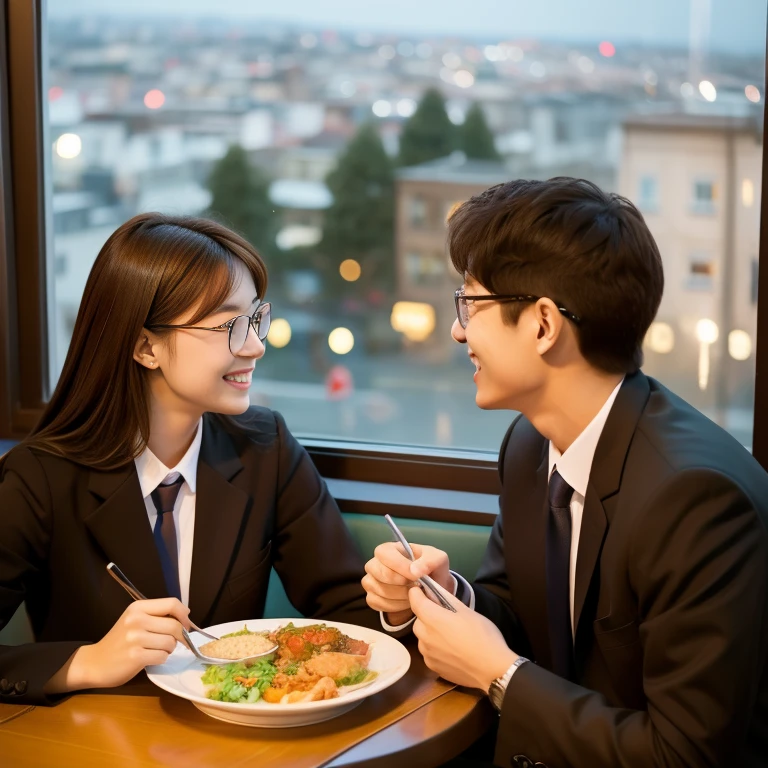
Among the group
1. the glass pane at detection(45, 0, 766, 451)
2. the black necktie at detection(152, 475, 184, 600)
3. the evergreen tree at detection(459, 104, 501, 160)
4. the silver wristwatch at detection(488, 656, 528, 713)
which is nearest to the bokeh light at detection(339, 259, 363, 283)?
the glass pane at detection(45, 0, 766, 451)

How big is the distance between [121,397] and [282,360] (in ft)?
2.98

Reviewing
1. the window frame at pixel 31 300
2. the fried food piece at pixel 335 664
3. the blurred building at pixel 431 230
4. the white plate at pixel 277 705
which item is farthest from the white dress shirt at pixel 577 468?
the blurred building at pixel 431 230

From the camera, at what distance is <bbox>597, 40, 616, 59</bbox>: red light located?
232cm

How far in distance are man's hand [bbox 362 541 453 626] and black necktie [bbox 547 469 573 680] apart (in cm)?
18

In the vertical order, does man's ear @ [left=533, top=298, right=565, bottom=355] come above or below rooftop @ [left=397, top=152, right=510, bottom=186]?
below

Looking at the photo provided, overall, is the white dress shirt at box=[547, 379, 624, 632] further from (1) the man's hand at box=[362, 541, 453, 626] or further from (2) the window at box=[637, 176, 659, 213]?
(2) the window at box=[637, 176, 659, 213]

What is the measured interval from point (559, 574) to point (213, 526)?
0.67 meters

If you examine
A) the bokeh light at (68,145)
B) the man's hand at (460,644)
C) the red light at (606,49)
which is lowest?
the man's hand at (460,644)

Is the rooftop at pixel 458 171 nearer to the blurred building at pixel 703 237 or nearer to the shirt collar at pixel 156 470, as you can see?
the blurred building at pixel 703 237

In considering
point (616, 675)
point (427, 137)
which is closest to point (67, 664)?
point (616, 675)

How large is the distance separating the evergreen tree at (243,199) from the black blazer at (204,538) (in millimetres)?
748

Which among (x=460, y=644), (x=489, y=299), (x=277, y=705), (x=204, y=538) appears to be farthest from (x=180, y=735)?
(x=489, y=299)

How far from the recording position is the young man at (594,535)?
1369 millimetres

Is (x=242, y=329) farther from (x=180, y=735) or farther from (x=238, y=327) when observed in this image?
(x=180, y=735)
